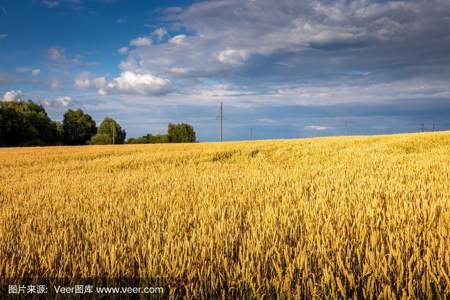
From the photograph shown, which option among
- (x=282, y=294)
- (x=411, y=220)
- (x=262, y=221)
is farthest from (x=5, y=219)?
(x=411, y=220)

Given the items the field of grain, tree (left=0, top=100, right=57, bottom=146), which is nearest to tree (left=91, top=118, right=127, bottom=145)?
tree (left=0, top=100, right=57, bottom=146)

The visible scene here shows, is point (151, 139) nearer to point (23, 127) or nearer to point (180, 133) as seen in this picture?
point (180, 133)

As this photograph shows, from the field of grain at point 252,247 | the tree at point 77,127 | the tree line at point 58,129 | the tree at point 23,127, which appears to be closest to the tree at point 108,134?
the tree line at point 58,129

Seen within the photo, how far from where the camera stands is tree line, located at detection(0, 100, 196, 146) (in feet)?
252

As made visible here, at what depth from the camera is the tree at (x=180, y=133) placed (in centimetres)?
11900

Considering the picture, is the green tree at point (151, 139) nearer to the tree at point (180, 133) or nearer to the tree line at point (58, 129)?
the tree line at point (58, 129)

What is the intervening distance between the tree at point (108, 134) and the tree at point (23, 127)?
14.8 metres

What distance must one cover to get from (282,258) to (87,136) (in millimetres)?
109681

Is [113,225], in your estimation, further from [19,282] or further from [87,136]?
[87,136]

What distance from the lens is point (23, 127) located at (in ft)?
256

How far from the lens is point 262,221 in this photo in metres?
4.20

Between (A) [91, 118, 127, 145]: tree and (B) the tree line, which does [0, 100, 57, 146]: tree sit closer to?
(B) the tree line

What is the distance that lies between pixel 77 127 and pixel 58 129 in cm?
784

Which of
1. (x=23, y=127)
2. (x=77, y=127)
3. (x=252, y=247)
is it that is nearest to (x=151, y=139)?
(x=77, y=127)
